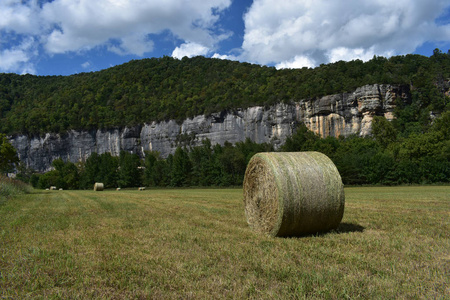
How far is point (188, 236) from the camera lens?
701cm

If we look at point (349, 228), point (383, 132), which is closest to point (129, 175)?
point (383, 132)

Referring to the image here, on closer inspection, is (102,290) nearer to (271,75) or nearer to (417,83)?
(417,83)

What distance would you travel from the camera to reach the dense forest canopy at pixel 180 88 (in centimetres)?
9175

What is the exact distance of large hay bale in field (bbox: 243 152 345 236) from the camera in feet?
22.9

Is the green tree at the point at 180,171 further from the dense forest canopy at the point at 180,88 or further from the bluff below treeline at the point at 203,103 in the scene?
the dense forest canopy at the point at 180,88

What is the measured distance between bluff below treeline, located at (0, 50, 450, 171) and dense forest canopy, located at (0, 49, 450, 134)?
0.39 m

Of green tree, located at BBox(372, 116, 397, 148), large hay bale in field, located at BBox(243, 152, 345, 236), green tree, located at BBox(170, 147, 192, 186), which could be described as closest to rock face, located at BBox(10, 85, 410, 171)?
green tree, located at BBox(372, 116, 397, 148)

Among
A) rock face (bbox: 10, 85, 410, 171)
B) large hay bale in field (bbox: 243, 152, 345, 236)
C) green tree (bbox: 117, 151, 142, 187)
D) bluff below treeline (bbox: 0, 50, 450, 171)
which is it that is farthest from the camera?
bluff below treeline (bbox: 0, 50, 450, 171)

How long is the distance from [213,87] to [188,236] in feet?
389

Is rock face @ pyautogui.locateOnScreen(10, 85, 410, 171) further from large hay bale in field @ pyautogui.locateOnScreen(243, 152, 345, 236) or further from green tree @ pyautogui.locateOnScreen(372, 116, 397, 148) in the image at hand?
large hay bale in field @ pyautogui.locateOnScreen(243, 152, 345, 236)

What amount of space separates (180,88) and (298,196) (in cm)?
13089

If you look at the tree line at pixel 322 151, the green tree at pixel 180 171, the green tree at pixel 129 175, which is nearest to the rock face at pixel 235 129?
the tree line at pixel 322 151

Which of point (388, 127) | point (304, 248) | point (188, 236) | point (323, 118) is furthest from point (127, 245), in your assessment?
point (323, 118)

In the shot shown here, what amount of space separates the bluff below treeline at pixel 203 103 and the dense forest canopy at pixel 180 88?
39cm
